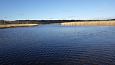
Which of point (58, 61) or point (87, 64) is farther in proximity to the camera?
point (58, 61)

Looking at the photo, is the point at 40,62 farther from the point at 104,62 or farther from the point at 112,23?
the point at 112,23

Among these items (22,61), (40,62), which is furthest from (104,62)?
(22,61)

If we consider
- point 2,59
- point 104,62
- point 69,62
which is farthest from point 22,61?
point 104,62

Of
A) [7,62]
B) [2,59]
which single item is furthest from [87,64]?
[2,59]

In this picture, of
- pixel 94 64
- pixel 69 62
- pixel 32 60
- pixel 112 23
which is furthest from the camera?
pixel 112 23

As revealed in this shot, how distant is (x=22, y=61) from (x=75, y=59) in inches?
172

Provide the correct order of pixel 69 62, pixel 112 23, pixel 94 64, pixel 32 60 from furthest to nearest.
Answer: pixel 112 23
pixel 32 60
pixel 69 62
pixel 94 64

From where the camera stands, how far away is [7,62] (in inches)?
602

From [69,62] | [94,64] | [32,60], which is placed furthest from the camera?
[32,60]

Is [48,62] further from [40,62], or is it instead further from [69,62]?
[69,62]

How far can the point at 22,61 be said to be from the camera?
1555cm

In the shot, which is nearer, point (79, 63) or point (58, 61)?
point (79, 63)

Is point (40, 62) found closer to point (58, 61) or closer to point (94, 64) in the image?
point (58, 61)

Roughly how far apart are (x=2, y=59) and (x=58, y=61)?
489cm
